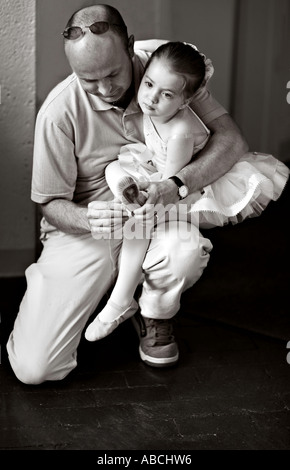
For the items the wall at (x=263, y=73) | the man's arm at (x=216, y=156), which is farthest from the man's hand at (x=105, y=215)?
the wall at (x=263, y=73)

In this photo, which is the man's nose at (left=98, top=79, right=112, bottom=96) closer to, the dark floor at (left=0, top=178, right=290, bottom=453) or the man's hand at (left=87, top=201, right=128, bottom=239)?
the man's hand at (left=87, top=201, right=128, bottom=239)

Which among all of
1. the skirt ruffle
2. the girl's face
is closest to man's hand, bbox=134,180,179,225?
the skirt ruffle

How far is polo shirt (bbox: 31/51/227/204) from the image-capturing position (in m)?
2.49

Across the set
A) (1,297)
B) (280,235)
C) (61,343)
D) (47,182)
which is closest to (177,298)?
(61,343)

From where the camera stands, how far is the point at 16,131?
2957 mm

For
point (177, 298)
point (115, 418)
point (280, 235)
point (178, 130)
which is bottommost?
point (280, 235)

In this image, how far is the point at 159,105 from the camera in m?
2.35

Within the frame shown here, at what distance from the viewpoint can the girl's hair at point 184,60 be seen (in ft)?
7.47

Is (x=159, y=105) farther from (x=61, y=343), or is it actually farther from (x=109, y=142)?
(x=61, y=343)

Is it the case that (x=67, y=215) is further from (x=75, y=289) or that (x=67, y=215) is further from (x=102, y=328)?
(x=102, y=328)

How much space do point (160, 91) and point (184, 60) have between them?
116mm

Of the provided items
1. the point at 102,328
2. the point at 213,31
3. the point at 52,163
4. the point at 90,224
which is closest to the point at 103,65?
the point at 52,163
